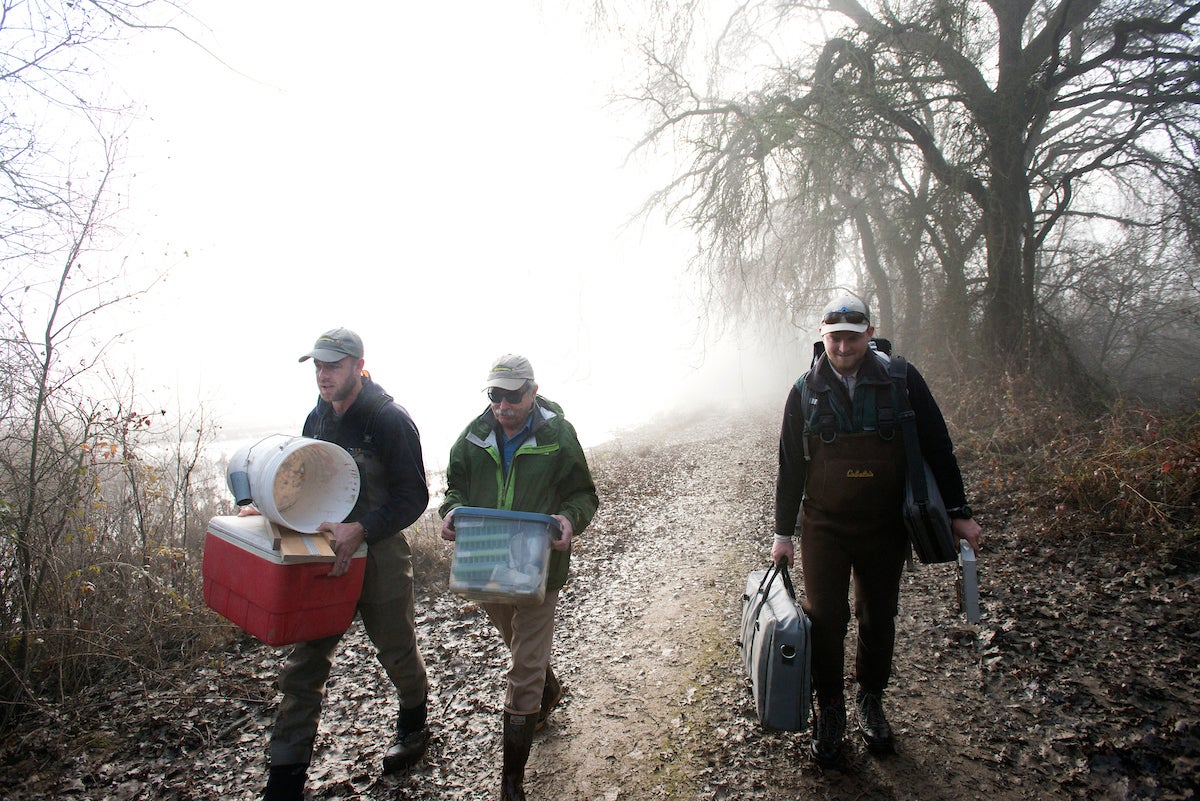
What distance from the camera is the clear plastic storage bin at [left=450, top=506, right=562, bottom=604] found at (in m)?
2.56

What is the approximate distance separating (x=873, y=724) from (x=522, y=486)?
86.0 inches

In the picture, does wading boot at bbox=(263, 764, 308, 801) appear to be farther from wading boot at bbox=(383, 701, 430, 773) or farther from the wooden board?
the wooden board

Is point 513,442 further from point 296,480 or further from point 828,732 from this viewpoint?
A: point 828,732

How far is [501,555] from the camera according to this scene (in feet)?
8.56

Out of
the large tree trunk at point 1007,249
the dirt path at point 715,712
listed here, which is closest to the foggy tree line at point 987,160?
the large tree trunk at point 1007,249

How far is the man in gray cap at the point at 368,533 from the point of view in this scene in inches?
106

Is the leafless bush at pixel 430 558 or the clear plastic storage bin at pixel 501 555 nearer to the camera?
the clear plastic storage bin at pixel 501 555

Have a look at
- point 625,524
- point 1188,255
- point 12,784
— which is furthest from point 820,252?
point 12,784

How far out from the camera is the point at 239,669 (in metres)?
4.20

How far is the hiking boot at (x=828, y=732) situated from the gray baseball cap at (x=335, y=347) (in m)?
2.99

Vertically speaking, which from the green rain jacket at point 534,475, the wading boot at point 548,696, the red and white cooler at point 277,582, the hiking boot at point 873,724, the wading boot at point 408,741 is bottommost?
the wading boot at point 408,741

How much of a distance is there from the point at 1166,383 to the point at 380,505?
12571mm

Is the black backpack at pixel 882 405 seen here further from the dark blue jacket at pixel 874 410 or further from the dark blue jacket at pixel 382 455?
the dark blue jacket at pixel 382 455

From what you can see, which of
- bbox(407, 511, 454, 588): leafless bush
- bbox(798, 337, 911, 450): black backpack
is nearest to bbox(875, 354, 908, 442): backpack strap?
bbox(798, 337, 911, 450): black backpack
